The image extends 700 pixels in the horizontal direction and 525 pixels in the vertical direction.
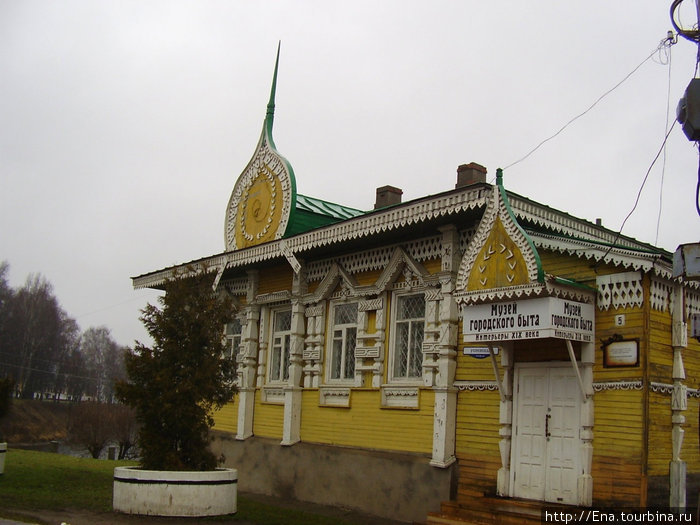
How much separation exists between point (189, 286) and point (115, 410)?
105ft

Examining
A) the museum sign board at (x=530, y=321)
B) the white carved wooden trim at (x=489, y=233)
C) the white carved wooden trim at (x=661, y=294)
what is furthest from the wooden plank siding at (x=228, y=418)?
the white carved wooden trim at (x=661, y=294)

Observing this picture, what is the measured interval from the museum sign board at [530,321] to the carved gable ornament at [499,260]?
286 mm

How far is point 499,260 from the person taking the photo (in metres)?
10.7

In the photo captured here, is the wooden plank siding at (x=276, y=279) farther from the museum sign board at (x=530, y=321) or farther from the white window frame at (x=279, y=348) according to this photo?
the museum sign board at (x=530, y=321)

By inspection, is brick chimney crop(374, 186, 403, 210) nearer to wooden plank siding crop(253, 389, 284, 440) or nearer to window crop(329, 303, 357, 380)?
window crop(329, 303, 357, 380)

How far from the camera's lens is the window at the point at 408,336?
544 inches

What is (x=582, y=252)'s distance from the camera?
1106cm

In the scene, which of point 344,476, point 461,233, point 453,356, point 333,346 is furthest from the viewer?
point 333,346

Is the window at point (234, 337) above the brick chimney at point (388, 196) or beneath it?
beneath

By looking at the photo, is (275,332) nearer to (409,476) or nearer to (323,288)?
(323,288)

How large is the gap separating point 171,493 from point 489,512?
473 cm

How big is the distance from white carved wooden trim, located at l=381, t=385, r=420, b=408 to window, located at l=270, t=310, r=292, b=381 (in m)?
3.72

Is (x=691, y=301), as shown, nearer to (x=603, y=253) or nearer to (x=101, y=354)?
(x=603, y=253)

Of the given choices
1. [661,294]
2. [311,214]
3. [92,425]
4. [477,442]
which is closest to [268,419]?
[311,214]
